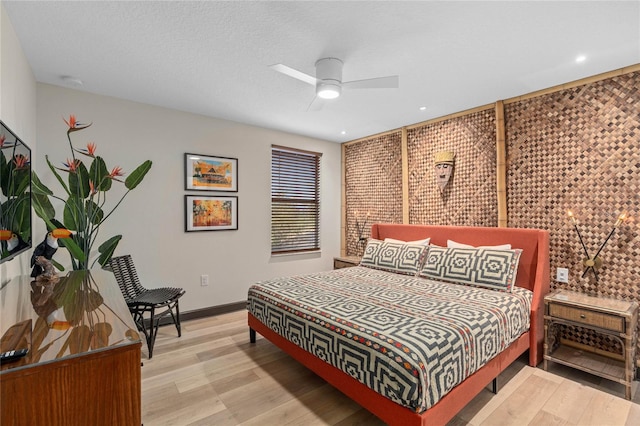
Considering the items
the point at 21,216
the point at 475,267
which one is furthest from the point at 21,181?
the point at 475,267

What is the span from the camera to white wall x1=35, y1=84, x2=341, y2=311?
2.99m

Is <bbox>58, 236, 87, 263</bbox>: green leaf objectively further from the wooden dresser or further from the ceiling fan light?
the ceiling fan light

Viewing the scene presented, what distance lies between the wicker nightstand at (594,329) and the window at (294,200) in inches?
126

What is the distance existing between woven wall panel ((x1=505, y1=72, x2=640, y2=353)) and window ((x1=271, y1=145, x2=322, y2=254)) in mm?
2757

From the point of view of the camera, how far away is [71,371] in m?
0.90

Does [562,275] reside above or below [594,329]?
above

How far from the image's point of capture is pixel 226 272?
3969mm

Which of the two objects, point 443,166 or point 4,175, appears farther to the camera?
point 443,166

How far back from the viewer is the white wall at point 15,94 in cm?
180

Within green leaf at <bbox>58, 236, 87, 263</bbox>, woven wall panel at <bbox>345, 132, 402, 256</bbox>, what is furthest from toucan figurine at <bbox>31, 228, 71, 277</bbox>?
woven wall panel at <bbox>345, 132, 402, 256</bbox>

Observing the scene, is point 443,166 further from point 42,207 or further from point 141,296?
point 42,207

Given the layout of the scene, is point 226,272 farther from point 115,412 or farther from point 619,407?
point 619,407

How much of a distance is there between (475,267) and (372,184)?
224 cm

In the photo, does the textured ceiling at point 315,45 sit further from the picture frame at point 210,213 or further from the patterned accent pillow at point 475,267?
the patterned accent pillow at point 475,267
